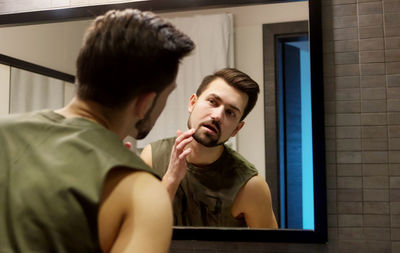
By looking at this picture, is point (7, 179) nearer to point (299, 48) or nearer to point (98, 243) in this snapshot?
point (98, 243)

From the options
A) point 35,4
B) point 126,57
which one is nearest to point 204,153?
point 126,57

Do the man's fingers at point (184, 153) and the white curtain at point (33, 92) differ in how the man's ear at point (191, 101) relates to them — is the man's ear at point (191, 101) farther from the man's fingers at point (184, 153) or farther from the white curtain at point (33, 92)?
the white curtain at point (33, 92)

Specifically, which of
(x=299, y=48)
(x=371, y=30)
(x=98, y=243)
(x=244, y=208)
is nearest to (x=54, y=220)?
(x=98, y=243)

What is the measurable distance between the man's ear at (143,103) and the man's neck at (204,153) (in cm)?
45

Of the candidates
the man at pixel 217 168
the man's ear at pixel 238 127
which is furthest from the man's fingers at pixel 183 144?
the man's ear at pixel 238 127

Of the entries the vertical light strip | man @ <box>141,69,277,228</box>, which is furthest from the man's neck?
the vertical light strip

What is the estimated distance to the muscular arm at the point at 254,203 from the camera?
3.74 ft

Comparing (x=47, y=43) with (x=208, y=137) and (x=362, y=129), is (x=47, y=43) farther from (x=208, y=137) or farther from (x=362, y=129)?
(x=362, y=129)

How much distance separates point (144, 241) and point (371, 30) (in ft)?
2.72

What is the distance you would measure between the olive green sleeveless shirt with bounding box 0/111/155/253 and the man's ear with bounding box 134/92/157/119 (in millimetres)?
102

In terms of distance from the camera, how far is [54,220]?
583 mm

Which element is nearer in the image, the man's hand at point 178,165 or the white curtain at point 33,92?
the man's hand at point 178,165

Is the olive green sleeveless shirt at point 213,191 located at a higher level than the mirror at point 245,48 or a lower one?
lower

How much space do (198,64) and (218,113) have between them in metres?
0.16
